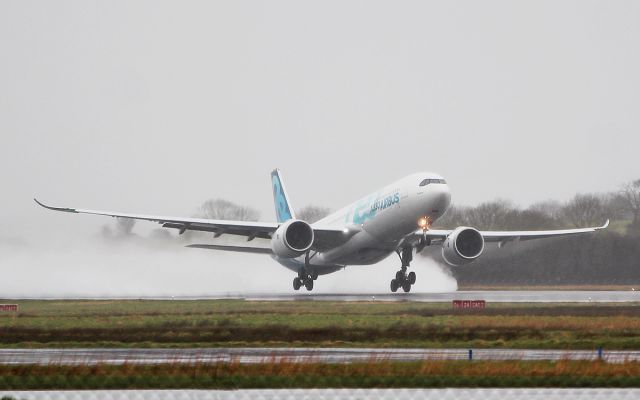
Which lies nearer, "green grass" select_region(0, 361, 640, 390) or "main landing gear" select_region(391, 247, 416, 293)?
"green grass" select_region(0, 361, 640, 390)

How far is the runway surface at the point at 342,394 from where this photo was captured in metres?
15.1

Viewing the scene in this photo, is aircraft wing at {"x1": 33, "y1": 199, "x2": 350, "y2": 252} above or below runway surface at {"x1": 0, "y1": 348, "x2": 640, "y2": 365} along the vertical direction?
above

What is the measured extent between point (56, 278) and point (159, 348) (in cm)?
4132

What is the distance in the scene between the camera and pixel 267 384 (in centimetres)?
1734

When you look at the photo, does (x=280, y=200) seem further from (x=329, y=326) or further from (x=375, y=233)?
(x=329, y=326)

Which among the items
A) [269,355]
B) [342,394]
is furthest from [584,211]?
[342,394]

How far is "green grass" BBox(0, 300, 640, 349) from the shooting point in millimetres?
26859

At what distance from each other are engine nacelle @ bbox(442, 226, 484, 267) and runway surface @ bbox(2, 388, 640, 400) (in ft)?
132

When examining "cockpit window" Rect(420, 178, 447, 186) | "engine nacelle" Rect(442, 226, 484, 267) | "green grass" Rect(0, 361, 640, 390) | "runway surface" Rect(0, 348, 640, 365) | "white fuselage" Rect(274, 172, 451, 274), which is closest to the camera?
"green grass" Rect(0, 361, 640, 390)

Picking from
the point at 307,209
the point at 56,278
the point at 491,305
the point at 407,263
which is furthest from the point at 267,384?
the point at 307,209

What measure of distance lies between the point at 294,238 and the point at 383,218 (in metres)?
5.01

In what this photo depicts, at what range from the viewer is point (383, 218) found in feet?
177

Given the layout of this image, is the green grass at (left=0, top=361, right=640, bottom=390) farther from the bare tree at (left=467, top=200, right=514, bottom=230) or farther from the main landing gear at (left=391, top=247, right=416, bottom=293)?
the bare tree at (left=467, top=200, right=514, bottom=230)

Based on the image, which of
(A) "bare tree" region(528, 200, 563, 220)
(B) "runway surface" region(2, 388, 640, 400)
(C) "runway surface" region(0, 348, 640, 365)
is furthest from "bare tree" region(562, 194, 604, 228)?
(B) "runway surface" region(2, 388, 640, 400)
